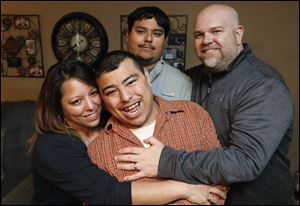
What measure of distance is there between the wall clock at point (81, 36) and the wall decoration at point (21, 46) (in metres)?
0.29

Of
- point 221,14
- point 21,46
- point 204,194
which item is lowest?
point 204,194

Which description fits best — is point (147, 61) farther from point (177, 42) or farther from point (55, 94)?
point (177, 42)

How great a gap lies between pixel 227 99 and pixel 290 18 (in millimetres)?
2172

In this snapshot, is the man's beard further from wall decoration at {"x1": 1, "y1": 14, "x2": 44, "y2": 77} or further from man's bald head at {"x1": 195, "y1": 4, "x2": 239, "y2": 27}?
wall decoration at {"x1": 1, "y1": 14, "x2": 44, "y2": 77}

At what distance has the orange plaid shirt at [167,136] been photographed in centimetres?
122

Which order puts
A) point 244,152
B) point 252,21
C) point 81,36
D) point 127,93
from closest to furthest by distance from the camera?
point 244,152, point 127,93, point 252,21, point 81,36

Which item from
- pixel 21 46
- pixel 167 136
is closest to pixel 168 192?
pixel 167 136

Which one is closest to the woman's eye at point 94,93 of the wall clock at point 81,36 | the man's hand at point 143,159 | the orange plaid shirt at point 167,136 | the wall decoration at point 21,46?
the orange plaid shirt at point 167,136

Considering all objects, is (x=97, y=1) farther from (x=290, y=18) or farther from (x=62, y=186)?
(x=62, y=186)

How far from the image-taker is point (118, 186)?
1107 millimetres

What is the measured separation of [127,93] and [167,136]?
0.25 metres

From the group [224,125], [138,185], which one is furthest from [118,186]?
[224,125]

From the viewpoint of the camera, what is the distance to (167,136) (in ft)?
4.08

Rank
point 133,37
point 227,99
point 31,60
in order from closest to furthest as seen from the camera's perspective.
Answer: point 227,99, point 133,37, point 31,60
